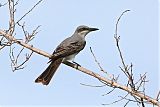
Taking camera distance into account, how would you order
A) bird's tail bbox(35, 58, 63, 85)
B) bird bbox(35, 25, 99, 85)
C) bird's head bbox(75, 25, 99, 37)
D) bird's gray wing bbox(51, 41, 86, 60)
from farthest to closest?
bird's head bbox(75, 25, 99, 37), bird's gray wing bbox(51, 41, 86, 60), bird bbox(35, 25, 99, 85), bird's tail bbox(35, 58, 63, 85)

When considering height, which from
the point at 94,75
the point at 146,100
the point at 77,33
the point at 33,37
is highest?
the point at 77,33

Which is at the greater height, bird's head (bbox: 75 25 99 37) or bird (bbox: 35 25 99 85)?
bird's head (bbox: 75 25 99 37)

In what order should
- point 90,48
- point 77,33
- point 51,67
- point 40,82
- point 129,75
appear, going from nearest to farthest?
point 129,75 < point 90,48 < point 40,82 < point 51,67 < point 77,33

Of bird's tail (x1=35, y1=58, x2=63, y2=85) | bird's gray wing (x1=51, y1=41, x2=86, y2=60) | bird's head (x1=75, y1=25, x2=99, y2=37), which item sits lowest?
bird's tail (x1=35, y1=58, x2=63, y2=85)

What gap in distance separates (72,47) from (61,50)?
0.33 meters

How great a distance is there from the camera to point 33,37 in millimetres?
5625

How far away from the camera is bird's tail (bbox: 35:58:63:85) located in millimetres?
6461

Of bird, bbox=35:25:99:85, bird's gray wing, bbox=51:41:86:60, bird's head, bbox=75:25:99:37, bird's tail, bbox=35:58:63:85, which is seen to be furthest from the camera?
bird's head, bbox=75:25:99:37

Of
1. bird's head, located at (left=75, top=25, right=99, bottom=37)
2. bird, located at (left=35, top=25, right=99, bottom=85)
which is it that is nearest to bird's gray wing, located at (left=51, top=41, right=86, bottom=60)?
bird, located at (left=35, top=25, right=99, bottom=85)

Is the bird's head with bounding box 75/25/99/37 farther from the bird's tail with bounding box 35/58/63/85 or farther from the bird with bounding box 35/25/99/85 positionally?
the bird's tail with bounding box 35/58/63/85

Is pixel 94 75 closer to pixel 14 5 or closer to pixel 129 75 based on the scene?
pixel 129 75

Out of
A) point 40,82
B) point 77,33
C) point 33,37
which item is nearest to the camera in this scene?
point 33,37

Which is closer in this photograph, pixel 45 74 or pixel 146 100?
pixel 146 100

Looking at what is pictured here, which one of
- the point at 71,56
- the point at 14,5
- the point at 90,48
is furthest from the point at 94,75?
the point at 71,56
